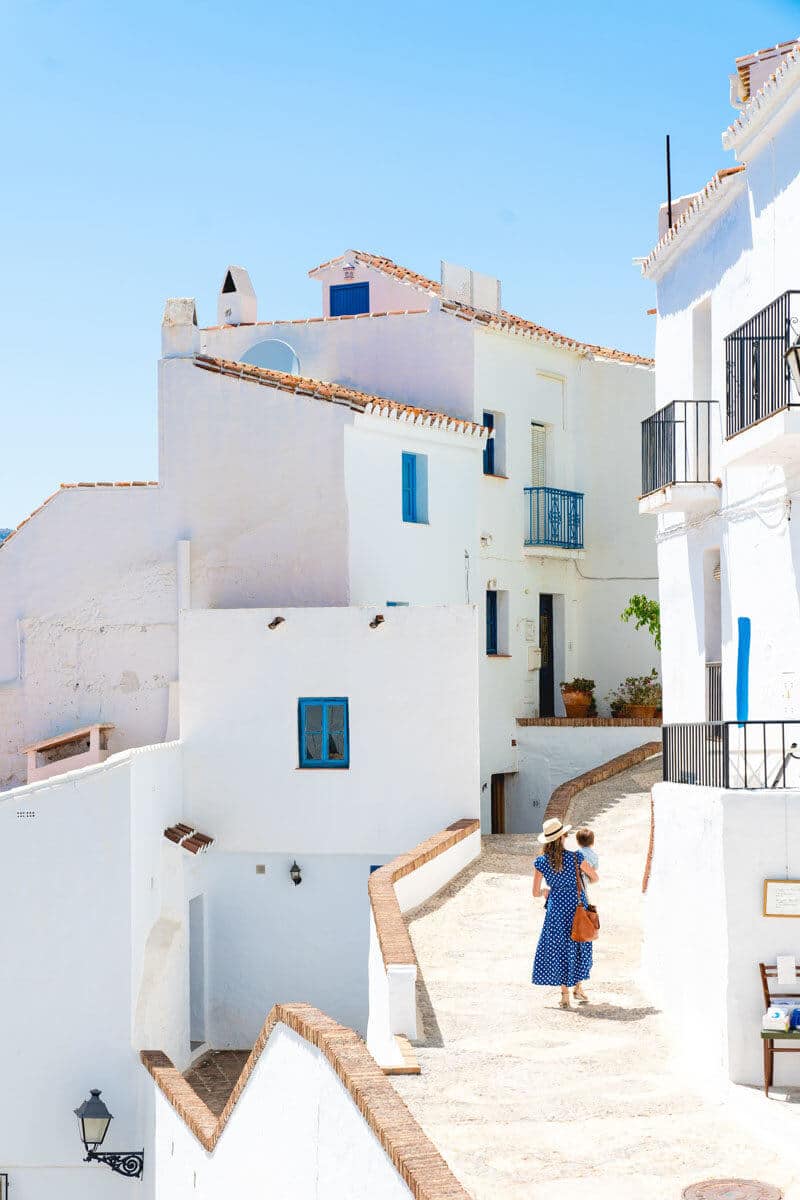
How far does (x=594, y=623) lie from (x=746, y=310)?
13642 mm

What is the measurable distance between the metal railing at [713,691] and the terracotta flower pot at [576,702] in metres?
9.57

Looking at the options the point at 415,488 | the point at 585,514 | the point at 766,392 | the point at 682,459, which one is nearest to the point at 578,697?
the point at 585,514

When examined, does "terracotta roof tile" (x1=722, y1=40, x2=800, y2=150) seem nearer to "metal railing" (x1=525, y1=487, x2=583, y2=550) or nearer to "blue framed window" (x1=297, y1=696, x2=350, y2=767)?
"blue framed window" (x1=297, y1=696, x2=350, y2=767)

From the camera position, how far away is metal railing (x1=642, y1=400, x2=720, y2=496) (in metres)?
16.5

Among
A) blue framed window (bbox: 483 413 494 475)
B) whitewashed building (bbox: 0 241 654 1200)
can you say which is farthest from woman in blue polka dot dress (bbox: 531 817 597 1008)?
blue framed window (bbox: 483 413 494 475)

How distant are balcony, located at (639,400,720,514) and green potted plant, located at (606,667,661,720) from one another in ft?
29.6

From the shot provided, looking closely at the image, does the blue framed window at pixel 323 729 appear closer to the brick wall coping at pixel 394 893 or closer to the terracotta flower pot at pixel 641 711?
the brick wall coping at pixel 394 893

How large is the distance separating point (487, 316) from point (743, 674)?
11.8 m

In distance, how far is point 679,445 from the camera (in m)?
17.0

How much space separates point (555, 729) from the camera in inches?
1003

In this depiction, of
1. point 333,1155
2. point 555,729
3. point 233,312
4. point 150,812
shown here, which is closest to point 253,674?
point 150,812

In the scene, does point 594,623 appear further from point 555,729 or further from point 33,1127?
point 33,1127

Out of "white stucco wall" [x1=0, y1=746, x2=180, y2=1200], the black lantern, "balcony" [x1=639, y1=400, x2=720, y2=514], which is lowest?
the black lantern

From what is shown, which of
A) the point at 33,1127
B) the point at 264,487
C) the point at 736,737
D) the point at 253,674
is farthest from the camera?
the point at 264,487
